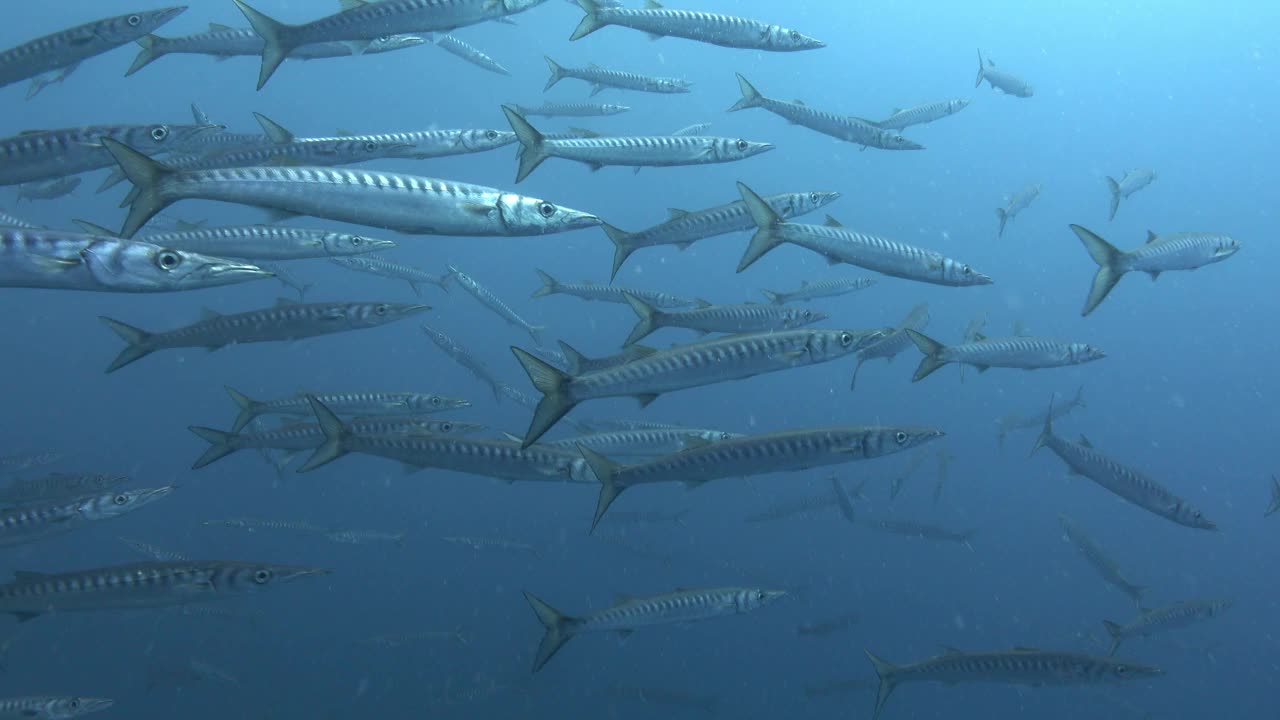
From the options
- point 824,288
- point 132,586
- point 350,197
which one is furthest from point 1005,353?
point 132,586

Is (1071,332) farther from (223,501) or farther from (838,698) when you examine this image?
(223,501)

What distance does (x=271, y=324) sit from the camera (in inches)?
238

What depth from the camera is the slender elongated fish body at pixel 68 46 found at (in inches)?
215

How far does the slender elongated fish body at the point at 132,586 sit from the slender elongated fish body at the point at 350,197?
2571mm

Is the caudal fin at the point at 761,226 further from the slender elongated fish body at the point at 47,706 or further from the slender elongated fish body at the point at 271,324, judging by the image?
the slender elongated fish body at the point at 47,706

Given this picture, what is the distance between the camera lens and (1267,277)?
5478 cm

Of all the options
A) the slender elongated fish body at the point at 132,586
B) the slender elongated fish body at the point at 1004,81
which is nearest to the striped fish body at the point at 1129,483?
the slender elongated fish body at the point at 132,586

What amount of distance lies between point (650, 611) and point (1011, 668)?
299 cm

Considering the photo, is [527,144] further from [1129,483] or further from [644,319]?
[1129,483]

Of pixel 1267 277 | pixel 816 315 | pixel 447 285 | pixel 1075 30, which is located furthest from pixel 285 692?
pixel 1075 30

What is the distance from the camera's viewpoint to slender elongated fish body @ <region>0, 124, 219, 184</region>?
4.60m

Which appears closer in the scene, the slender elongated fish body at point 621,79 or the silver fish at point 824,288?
the silver fish at point 824,288

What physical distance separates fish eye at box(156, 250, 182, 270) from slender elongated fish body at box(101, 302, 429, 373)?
217cm

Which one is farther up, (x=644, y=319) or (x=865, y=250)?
(x=865, y=250)
